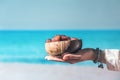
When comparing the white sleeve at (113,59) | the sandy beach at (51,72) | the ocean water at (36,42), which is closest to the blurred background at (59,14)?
the ocean water at (36,42)

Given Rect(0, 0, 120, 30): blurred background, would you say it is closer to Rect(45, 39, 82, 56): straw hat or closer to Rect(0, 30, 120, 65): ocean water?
Rect(0, 30, 120, 65): ocean water

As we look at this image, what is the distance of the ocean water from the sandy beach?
0.09 feet

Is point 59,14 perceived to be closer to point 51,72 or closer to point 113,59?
point 51,72

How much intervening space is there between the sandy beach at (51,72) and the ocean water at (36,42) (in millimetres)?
26

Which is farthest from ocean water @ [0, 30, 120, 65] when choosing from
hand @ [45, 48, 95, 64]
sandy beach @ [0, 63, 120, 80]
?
hand @ [45, 48, 95, 64]

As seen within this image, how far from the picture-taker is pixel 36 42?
123 cm

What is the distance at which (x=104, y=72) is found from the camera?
3.92 feet

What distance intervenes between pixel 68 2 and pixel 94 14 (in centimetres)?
15

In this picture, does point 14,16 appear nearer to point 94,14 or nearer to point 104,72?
point 94,14

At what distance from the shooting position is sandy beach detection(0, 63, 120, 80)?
1.19 meters

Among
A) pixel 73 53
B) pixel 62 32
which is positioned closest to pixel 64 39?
pixel 73 53

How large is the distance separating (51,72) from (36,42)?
0.56ft

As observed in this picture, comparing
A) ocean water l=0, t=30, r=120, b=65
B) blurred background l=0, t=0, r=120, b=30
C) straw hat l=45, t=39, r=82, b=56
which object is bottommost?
ocean water l=0, t=30, r=120, b=65

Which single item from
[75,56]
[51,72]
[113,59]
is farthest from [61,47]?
[51,72]
